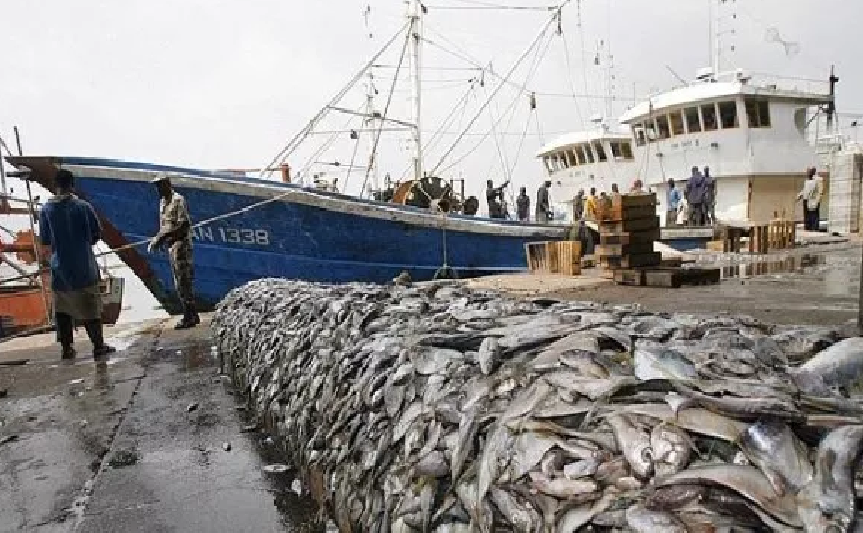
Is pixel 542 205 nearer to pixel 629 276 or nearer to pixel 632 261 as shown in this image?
pixel 632 261

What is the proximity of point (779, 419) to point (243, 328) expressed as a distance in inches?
197

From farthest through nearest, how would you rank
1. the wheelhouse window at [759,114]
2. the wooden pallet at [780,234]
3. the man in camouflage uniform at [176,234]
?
the wheelhouse window at [759,114]
the wooden pallet at [780,234]
the man in camouflage uniform at [176,234]

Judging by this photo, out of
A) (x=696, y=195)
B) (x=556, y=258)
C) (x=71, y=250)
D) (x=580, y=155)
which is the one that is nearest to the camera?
(x=71, y=250)

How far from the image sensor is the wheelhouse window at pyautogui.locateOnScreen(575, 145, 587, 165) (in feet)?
94.4

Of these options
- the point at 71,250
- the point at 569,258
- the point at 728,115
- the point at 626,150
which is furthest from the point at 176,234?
the point at 626,150

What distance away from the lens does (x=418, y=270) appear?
51.6 ft

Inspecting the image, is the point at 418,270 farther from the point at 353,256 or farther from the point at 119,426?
the point at 119,426

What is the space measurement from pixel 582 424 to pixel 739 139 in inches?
941

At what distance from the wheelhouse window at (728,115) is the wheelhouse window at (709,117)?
0.23 m

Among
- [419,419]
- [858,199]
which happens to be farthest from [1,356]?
[858,199]

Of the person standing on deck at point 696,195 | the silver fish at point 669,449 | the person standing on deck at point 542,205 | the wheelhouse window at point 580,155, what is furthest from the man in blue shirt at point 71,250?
the wheelhouse window at point 580,155

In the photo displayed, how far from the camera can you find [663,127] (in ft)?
79.6

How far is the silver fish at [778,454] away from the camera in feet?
3.86

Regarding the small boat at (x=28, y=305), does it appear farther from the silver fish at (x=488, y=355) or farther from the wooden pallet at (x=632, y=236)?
the silver fish at (x=488, y=355)
